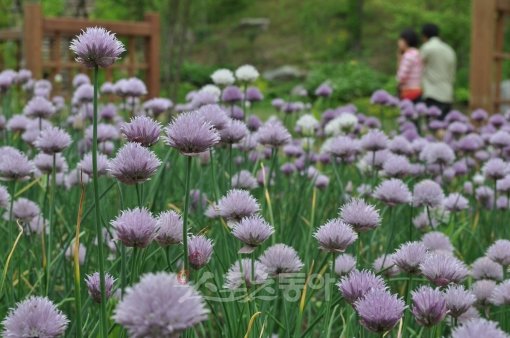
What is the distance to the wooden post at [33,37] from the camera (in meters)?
6.25

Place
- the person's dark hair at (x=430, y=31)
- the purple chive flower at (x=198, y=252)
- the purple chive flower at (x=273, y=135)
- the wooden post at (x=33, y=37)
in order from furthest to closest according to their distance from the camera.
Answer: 1. the person's dark hair at (x=430, y=31)
2. the wooden post at (x=33, y=37)
3. the purple chive flower at (x=273, y=135)
4. the purple chive flower at (x=198, y=252)

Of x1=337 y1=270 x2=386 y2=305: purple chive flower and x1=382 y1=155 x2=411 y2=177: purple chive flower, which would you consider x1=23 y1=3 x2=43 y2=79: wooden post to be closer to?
x1=382 y1=155 x2=411 y2=177: purple chive flower

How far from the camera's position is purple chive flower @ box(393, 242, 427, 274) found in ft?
3.91

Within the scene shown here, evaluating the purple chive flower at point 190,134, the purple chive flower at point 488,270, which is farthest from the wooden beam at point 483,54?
the purple chive flower at point 190,134

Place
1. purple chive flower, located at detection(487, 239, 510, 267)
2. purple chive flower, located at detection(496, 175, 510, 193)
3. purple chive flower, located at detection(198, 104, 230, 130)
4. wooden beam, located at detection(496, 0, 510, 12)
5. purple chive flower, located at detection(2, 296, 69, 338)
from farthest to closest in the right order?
wooden beam, located at detection(496, 0, 510, 12), purple chive flower, located at detection(496, 175, 510, 193), purple chive flower, located at detection(487, 239, 510, 267), purple chive flower, located at detection(198, 104, 230, 130), purple chive flower, located at detection(2, 296, 69, 338)

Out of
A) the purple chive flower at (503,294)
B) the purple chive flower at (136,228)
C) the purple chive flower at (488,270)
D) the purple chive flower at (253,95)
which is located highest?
the purple chive flower at (253,95)

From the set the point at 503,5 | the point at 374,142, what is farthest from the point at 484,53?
the point at 374,142

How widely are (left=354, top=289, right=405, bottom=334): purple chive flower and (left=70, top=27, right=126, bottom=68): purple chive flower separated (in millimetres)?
476

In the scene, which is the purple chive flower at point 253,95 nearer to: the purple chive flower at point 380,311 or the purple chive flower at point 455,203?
the purple chive flower at point 455,203

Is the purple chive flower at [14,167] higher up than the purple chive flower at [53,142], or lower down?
lower down

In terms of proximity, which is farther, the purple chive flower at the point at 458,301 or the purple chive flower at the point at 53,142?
the purple chive flower at the point at 53,142

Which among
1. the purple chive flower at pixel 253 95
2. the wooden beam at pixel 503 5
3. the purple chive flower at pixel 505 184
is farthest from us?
the wooden beam at pixel 503 5

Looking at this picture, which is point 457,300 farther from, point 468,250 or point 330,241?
point 468,250

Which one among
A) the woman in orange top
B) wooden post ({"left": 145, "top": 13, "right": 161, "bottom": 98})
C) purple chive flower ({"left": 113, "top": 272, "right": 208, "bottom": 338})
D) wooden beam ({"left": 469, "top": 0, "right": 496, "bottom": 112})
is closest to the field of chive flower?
purple chive flower ({"left": 113, "top": 272, "right": 208, "bottom": 338})
